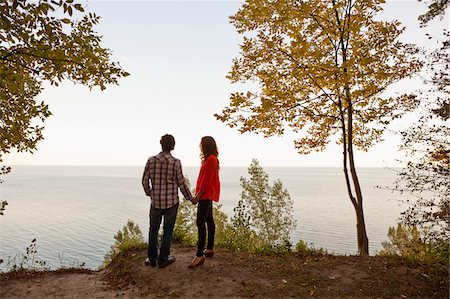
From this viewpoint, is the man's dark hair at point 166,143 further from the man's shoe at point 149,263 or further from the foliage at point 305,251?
the foliage at point 305,251

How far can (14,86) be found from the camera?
5.44 metres

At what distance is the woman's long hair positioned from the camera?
23.1 ft

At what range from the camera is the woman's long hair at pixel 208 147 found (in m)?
7.04

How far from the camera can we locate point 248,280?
6.46 meters

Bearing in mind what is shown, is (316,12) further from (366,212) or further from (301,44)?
(366,212)

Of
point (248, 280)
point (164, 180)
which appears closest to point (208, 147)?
point (164, 180)

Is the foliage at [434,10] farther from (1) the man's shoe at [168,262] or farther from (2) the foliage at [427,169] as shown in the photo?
(1) the man's shoe at [168,262]

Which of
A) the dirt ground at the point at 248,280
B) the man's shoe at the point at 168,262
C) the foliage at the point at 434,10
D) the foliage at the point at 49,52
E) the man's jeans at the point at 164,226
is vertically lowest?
the dirt ground at the point at 248,280

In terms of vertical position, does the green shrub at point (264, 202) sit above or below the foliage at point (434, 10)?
below

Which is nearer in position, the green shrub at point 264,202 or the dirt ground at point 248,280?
the dirt ground at point 248,280

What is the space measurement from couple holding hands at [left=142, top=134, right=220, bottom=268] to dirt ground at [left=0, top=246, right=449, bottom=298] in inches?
23.2

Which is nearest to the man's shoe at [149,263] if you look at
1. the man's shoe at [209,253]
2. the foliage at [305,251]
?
the man's shoe at [209,253]

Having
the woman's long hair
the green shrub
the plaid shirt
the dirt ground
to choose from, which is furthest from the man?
the green shrub

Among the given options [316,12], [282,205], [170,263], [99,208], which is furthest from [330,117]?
[99,208]
